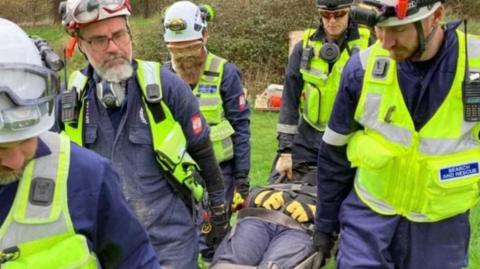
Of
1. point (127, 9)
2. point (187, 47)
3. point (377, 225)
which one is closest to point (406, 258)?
point (377, 225)

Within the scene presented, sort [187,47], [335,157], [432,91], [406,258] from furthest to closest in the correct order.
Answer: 1. [187,47]
2. [335,157]
3. [406,258]
4. [432,91]

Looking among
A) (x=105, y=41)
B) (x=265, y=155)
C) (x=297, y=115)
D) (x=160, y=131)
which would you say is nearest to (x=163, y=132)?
(x=160, y=131)

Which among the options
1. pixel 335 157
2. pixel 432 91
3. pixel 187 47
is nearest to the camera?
pixel 432 91

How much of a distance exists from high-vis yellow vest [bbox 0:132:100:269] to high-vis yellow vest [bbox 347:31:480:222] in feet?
5.49

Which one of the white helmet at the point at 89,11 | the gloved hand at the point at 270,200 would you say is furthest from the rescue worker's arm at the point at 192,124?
the gloved hand at the point at 270,200

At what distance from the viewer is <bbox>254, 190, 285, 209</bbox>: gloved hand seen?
4582mm

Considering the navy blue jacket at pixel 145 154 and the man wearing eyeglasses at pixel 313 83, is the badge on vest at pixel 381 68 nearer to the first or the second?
the navy blue jacket at pixel 145 154

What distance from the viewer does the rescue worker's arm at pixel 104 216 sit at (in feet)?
7.26

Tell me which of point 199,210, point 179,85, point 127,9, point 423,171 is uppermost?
point 127,9

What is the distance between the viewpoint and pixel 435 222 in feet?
11.3

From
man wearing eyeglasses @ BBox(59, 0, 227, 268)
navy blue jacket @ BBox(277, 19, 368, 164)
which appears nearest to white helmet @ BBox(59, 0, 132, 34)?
man wearing eyeglasses @ BBox(59, 0, 227, 268)

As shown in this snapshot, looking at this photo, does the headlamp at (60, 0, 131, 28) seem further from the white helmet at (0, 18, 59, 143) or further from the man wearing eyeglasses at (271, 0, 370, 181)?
the man wearing eyeglasses at (271, 0, 370, 181)

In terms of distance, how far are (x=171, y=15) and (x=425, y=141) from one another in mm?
2641

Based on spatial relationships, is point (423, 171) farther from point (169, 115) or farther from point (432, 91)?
point (169, 115)
